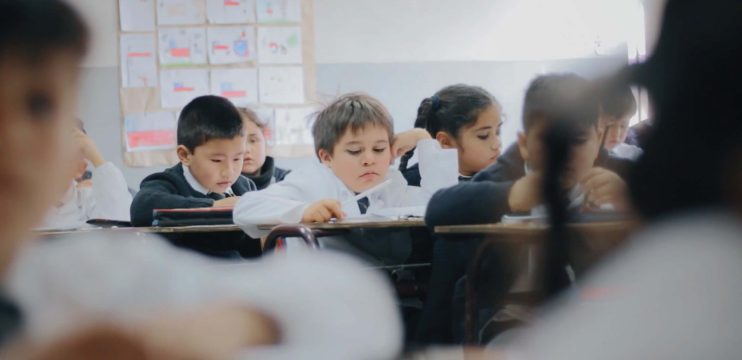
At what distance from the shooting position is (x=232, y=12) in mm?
2119

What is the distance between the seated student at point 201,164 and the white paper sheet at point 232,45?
1299mm

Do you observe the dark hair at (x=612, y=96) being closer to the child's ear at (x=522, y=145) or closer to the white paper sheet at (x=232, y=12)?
the child's ear at (x=522, y=145)

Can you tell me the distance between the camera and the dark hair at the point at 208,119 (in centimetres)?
47

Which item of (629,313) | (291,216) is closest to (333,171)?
(291,216)

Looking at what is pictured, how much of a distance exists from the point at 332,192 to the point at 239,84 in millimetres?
1239

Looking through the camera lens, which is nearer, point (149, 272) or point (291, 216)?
point (149, 272)

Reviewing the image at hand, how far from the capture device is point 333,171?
1.17 metres

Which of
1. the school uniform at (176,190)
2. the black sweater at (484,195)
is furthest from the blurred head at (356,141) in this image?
the black sweater at (484,195)

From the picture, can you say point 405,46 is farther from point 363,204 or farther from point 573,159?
point 573,159

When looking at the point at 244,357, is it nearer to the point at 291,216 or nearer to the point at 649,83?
the point at 649,83

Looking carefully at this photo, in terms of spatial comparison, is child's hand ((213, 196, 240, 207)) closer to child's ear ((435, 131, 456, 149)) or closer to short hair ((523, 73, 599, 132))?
child's ear ((435, 131, 456, 149))

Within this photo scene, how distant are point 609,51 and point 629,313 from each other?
0.36 ft

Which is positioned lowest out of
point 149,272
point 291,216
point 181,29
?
point 291,216

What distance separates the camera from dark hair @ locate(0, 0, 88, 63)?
210 mm
